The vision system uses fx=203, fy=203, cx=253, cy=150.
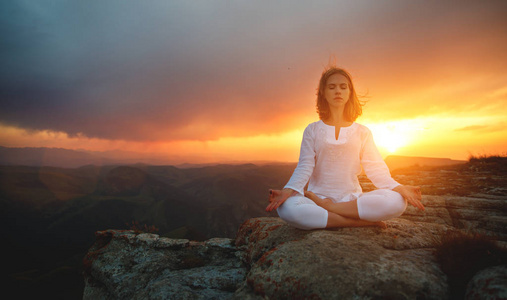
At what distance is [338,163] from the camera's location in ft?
14.4

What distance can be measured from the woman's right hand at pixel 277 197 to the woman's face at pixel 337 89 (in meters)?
2.33

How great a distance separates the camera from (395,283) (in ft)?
7.77

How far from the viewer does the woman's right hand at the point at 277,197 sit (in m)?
3.66

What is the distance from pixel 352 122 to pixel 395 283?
11.0 feet

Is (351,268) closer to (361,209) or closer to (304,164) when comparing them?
(361,209)

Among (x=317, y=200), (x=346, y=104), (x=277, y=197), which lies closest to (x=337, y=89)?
(x=346, y=104)

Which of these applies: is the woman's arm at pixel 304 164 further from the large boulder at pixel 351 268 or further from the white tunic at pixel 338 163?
the large boulder at pixel 351 268

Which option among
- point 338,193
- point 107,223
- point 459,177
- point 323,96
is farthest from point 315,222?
point 107,223

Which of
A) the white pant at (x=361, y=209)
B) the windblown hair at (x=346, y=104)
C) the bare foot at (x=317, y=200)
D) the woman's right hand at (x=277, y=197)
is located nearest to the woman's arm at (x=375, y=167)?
the white pant at (x=361, y=209)

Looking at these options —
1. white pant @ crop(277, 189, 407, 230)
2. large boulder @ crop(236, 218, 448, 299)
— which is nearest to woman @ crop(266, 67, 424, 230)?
white pant @ crop(277, 189, 407, 230)

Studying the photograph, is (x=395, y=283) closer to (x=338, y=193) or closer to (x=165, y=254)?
(x=338, y=193)

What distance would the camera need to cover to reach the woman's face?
4566mm

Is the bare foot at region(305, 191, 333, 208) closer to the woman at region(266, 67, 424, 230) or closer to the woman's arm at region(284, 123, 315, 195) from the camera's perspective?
the woman at region(266, 67, 424, 230)

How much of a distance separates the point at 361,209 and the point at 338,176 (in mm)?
862
